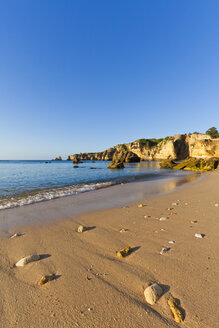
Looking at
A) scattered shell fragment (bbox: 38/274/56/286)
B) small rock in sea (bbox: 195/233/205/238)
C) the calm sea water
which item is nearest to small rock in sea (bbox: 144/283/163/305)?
scattered shell fragment (bbox: 38/274/56/286)

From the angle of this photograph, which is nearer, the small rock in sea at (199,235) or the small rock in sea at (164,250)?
the small rock in sea at (164,250)

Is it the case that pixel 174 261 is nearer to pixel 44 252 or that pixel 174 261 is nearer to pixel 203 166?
pixel 44 252

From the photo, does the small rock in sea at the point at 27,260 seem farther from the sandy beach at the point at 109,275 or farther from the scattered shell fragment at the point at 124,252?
the scattered shell fragment at the point at 124,252

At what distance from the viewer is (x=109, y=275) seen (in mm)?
2689

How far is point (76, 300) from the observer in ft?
7.06

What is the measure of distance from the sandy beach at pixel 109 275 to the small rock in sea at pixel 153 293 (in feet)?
0.16

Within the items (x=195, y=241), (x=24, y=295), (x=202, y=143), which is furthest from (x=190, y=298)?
(x=202, y=143)

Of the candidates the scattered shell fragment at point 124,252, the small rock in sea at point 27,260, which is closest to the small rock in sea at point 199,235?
the scattered shell fragment at point 124,252

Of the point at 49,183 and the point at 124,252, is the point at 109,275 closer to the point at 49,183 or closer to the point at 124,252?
the point at 124,252

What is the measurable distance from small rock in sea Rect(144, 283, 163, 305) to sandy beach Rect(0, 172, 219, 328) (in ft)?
0.16

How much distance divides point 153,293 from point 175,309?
325 mm

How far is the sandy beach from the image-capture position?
1.90 m

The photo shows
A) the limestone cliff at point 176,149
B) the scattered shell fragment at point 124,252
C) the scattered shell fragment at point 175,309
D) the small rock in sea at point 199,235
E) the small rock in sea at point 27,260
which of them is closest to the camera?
the scattered shell fragment at point 175,309

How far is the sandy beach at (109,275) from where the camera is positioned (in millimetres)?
1896
